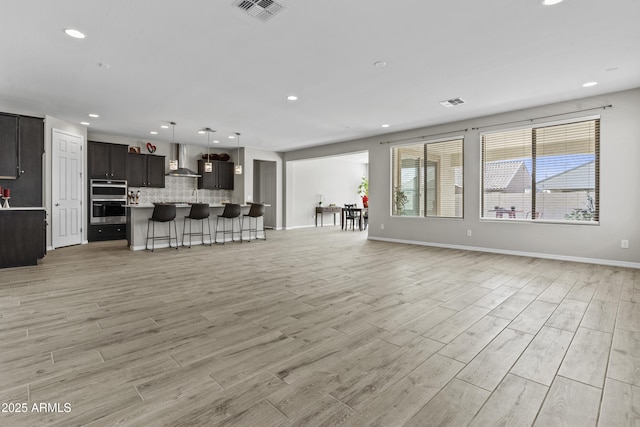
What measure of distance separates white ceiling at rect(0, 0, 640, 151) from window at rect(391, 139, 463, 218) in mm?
1131

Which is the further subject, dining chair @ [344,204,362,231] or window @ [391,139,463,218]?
dining chair @ [344,204,362,231]

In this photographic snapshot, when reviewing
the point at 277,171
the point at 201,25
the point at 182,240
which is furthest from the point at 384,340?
the point at 277,171

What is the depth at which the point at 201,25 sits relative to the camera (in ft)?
10.2

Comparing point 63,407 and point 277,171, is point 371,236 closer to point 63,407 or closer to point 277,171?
point 277,171

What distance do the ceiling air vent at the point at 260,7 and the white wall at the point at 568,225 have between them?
5168mm

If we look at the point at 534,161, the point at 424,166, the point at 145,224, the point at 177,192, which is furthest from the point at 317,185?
the point at 534,161

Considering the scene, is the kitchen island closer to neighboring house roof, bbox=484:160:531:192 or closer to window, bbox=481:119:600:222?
neighboring house roof, bbox=484:160:531:192

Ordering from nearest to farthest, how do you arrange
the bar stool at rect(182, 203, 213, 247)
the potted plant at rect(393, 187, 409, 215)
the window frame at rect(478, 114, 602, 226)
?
the window frame at rect(478, 114, 602, 226)
the bar stool at rect(182, 203, 213, 247)
the potted plant at rect(393, 187, 409, 215)

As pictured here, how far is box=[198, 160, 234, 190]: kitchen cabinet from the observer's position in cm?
991

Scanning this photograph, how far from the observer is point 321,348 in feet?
7.25

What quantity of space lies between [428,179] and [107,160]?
7981 millimetres

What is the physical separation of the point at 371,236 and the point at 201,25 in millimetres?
6523

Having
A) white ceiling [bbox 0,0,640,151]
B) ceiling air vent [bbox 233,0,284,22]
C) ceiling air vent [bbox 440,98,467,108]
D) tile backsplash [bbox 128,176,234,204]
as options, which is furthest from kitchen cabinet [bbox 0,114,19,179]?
ceiling air vent [bbox 440,98,467,108]

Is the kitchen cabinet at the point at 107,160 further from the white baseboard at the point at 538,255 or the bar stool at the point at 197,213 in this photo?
the white baseboard at the point at 538,255
